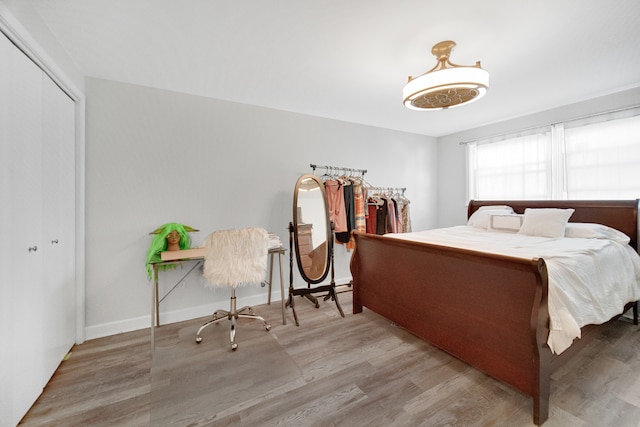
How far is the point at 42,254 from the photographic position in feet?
5.55

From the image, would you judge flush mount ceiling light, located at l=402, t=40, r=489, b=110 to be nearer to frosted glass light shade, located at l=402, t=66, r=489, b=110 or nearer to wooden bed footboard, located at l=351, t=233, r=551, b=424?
frosted glass light shade, located at l=402, t=66, r=489, b=110

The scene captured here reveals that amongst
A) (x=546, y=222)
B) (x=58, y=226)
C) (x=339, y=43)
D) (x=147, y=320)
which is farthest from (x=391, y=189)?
(x=58, y=226)

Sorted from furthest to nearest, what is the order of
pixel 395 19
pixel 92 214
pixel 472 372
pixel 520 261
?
pixel 92 214 < pixel 472 372 < pixel 395 19 < pixel 520 261

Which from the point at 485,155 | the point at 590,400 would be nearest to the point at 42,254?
the point at 590,400

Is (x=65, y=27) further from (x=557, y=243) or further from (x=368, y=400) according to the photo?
(x=557, y=243)

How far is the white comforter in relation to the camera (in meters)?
1.46

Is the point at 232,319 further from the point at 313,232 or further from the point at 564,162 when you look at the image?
the point at 564,162

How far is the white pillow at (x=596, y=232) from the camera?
98.2 inches

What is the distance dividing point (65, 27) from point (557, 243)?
4.34 metres

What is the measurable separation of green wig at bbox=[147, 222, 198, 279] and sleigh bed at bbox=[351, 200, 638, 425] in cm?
180

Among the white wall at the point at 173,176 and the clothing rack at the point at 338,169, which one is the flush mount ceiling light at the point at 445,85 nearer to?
the clothing rack at the point at 338,169

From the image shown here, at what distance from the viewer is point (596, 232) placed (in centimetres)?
255

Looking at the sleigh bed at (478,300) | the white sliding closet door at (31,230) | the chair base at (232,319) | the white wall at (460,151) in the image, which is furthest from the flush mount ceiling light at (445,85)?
the white sliding closet door at (31,230)

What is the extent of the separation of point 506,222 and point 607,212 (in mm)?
917
